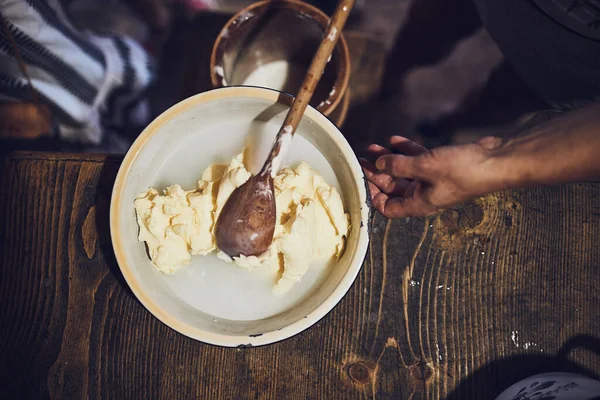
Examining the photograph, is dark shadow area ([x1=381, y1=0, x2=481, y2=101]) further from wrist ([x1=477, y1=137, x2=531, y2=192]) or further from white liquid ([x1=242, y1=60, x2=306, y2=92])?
wrist ([x1=477, y1=137, x2=531, y2=192])

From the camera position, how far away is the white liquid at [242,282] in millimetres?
603

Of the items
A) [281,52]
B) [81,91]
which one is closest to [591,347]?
[281,52]

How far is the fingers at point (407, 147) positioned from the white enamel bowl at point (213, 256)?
0.43 ft

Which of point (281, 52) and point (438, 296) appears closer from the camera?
point (438, 296)

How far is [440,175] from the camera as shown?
574 millimetres

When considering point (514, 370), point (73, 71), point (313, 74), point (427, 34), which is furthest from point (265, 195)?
point (427, 34)

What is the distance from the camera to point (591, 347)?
2.16 feet

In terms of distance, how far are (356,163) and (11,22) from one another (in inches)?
26.0

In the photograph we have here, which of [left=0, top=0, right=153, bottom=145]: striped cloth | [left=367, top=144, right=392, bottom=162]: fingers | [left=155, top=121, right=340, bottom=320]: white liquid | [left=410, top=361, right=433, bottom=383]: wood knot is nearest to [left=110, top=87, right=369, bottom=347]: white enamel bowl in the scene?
[left=155, top=121, right=340, bottom=320]: white liquid

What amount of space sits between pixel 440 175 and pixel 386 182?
12 centimetres

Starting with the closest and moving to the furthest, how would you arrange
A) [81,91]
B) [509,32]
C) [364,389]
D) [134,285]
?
[134,285]
[364,389]
[509,32]
[81,91]

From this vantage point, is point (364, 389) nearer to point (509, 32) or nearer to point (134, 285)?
point (134, 285)

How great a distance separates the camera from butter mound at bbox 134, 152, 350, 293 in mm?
570

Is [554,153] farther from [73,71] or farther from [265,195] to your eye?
[73,71]
